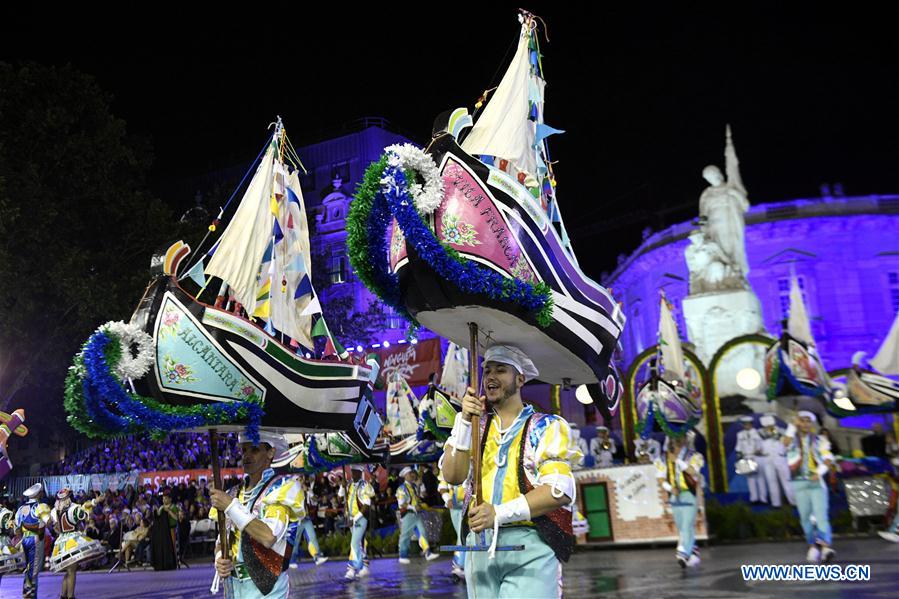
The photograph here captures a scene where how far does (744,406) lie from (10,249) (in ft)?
71.2

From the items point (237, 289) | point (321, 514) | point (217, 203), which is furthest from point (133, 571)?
point (237, 289)

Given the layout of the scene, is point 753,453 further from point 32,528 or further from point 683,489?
point 32,528

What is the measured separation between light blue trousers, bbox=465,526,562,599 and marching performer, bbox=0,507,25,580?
46.9ft

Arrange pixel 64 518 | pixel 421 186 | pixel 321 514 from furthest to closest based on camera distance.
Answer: pixel 321 514, pixel 64 518, pixel 421 186

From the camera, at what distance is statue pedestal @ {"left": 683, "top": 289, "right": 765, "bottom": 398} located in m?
29.0

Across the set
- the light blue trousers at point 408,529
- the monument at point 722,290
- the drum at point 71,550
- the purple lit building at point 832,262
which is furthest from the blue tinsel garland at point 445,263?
the purple lit building at point 832,262

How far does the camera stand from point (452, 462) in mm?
4852

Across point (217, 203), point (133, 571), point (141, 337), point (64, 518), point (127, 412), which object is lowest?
point (133, 571)

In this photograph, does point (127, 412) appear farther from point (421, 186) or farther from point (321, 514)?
point (321, 514)

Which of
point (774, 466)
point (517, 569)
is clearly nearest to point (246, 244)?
point (517, 569)

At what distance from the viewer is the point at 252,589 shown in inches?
239

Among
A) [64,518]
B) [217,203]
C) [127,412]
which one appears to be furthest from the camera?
[217,203]

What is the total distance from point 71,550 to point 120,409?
8.49m

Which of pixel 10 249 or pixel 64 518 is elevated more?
pixel 10 249
